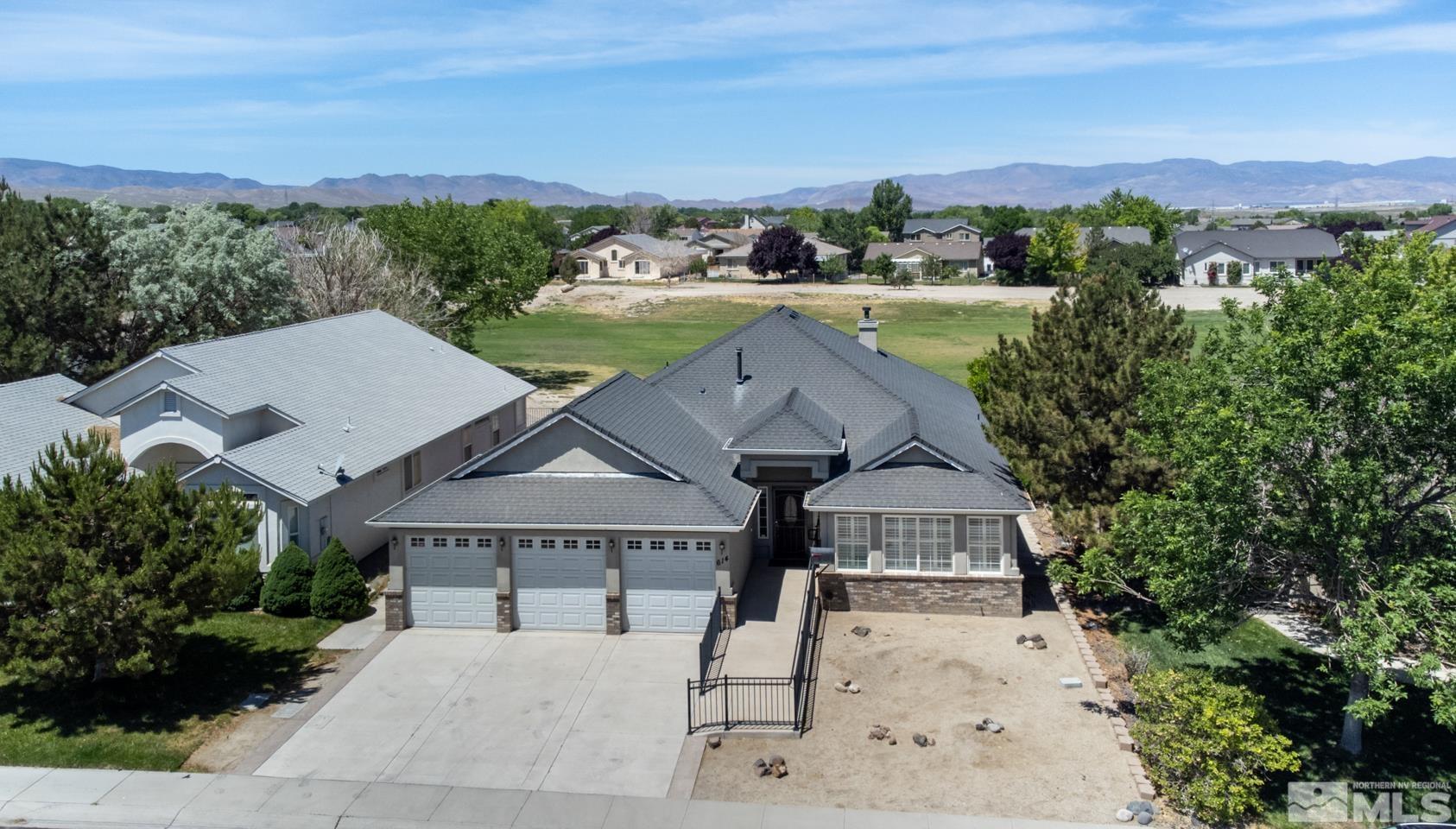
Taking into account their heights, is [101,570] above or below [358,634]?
above

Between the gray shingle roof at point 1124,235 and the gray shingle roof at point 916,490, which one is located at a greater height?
the gray shingle roof at point 1124,235

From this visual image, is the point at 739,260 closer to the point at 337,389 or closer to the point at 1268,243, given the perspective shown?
the point at 1268,243

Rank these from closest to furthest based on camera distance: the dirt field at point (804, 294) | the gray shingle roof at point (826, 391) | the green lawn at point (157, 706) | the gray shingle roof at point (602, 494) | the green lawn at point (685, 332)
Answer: the green lawn at point (157, 706) → the gray shingle roof at point (602, 494) → the gray shingle roof at point (826, 391) → the green lawn at point (685, 332) → the dirt field at point (804, 294)

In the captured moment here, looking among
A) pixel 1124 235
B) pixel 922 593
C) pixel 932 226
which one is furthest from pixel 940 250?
pixel 922 593

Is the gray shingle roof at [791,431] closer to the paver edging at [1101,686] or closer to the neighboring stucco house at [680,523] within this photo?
the neighboring stucco house at [680,523]

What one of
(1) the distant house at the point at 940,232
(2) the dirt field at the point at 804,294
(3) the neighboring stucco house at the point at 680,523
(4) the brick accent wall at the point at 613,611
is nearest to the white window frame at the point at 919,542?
(3) the neighboring stucco house at the point at 680,523

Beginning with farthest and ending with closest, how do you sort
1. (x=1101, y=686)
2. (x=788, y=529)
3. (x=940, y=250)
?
(x=940, y=250) → (x=788, y=529) → (x=1101, y=686)
